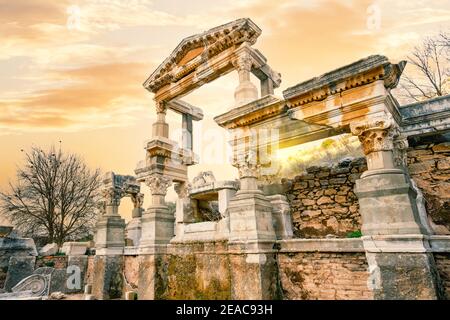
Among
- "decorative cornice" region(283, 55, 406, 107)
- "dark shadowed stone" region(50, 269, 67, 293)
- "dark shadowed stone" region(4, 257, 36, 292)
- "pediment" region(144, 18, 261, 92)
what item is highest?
"pediment" region(144, 18, 261, 92)

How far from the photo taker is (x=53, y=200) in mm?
22203

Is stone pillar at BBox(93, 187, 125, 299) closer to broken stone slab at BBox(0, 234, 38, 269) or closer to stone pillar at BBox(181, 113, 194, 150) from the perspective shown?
broken stone slab at BBox(0, 234, 38, 269)

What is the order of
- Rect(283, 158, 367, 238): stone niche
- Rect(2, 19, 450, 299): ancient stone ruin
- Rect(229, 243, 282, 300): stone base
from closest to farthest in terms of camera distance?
Rect(2, 19, 450, 299): ancient stone ruin < Rect(229, 243, 282, 300): stone base < Rect(283, 158, 367, 238): stone niche

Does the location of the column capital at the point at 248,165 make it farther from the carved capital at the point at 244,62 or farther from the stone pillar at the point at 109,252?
the stone pillar at the point at 109,252

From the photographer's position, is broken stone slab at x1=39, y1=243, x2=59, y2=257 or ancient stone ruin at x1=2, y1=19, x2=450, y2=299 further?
broken stone slab at x1=39, y1=243, x2=59, y2=257

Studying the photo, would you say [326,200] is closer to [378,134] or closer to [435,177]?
[435,177]

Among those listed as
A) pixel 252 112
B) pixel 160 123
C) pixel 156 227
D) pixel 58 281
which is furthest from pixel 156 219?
pixel 58 281

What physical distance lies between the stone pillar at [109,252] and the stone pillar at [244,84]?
758 centimetres

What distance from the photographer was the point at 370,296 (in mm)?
4703

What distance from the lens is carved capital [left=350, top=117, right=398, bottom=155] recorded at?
4.71m

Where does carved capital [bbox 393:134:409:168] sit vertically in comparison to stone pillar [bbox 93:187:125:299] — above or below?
above

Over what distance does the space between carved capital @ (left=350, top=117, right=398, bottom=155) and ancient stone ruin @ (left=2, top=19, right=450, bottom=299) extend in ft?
0.06

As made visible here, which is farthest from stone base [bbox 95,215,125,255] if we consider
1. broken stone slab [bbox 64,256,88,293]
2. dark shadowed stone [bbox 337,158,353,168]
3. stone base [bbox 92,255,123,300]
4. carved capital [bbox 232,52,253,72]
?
dark shadowed stone [bbox 337,158,353,168]
